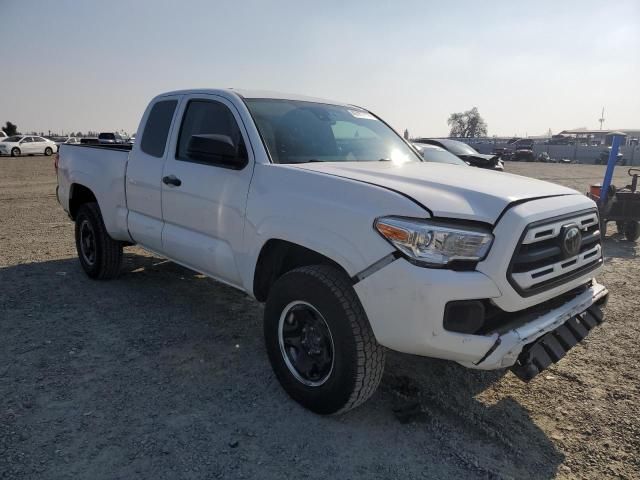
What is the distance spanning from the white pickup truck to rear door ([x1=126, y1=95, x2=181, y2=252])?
4 cm

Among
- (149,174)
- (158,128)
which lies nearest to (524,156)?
(158,128)

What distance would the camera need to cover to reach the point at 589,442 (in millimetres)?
2775

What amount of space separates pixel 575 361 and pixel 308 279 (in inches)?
92.0

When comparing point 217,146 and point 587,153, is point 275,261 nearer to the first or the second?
point 217,146

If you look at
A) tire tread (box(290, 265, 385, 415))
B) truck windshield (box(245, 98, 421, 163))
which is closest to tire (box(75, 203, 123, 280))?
truck windshield (box(245, 98, 421, 163))

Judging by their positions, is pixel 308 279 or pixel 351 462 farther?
pixel 308 279

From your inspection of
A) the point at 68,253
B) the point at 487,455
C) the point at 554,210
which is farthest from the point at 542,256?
the point at 68,253

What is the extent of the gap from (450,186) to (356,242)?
646 mm

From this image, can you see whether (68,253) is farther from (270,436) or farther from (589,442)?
(589,442)

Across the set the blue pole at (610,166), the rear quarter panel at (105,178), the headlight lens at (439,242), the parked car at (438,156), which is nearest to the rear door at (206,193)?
the rear quarter panel at (105,178)

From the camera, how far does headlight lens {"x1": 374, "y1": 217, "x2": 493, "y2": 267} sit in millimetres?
2406

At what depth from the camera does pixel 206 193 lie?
144 inches

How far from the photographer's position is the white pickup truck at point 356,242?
2.43 metres

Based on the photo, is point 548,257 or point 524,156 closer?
point 548,257
